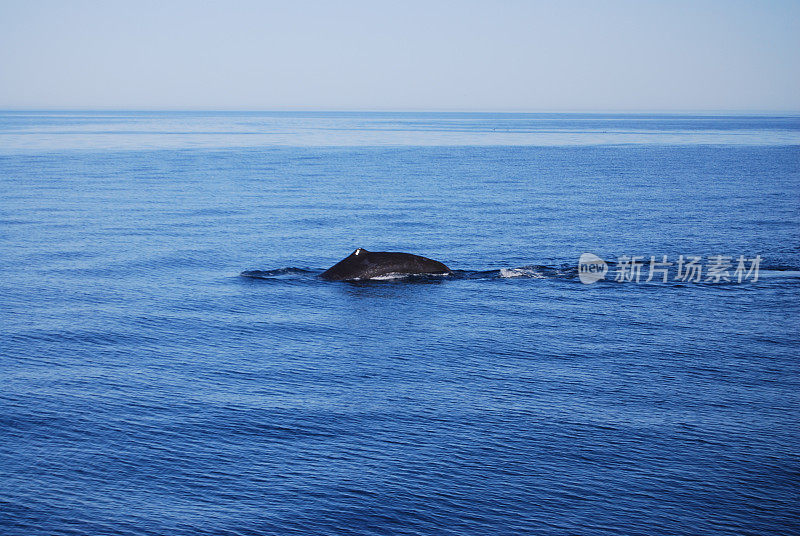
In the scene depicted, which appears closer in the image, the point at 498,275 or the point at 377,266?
the point at 377,266

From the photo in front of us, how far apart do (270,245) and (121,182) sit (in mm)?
39593

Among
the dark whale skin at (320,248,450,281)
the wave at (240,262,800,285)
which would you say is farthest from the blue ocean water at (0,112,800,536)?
the dark whale skin at (320,248,450,281)

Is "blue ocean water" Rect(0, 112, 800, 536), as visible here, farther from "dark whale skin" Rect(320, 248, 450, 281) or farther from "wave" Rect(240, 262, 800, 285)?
"dark whale skin" Rect(320, 248, 450, 281)

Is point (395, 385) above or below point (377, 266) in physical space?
below

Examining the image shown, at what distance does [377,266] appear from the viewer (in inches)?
1248

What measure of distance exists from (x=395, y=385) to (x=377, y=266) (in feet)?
40.9

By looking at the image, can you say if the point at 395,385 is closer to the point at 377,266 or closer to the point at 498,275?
the point at 377,266

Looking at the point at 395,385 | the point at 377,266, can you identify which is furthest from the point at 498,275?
the point at 395,385

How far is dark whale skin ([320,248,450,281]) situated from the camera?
31.5 metres

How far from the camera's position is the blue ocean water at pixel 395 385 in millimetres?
13695

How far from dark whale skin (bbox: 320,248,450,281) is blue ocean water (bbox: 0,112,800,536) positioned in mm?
619

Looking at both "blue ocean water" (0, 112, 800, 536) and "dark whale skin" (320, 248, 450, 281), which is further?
"dark whale skin" (320, 248, 450, 281)

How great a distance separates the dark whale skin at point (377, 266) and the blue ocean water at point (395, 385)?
62cm

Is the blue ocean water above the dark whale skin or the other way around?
the other way around
